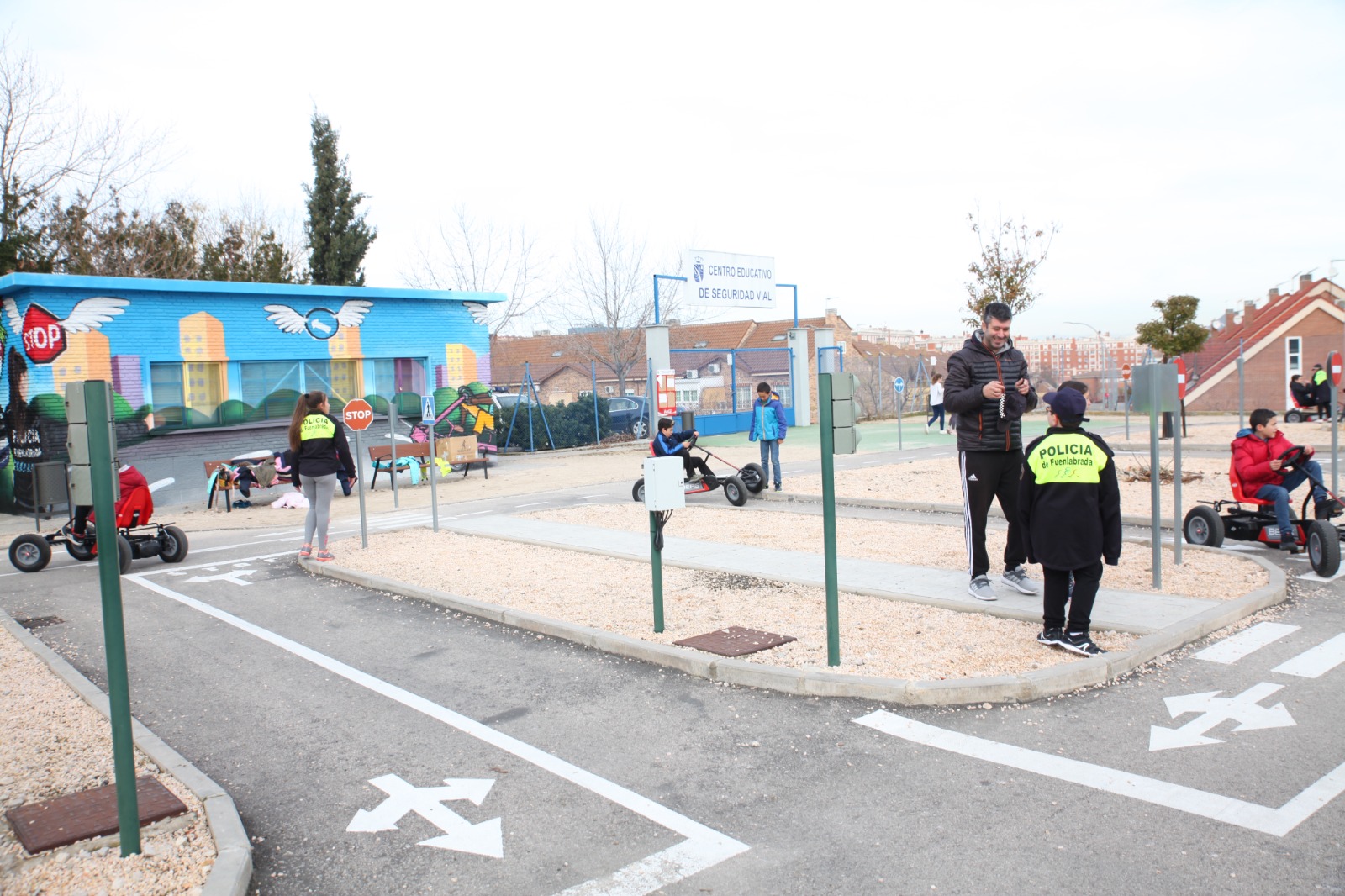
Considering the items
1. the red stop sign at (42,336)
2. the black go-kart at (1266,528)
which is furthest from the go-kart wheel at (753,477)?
the red stop sign at (42,336)

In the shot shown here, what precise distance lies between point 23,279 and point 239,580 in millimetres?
10096

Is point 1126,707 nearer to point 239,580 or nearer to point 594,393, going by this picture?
point 239,580

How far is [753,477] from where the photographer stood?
14.8 meters

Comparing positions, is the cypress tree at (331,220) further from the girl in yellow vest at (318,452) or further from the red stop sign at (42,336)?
the girl in yellow vest at (318,452)

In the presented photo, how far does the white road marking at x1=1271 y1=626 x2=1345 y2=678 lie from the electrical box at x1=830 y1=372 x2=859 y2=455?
2.78 metres

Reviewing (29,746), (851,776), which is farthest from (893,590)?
(29,746)

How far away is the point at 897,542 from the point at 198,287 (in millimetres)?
14790

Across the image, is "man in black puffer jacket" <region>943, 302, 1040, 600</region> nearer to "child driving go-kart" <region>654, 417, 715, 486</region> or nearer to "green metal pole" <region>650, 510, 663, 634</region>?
"green metal pole" <region>650, 510, 663, 634</region>

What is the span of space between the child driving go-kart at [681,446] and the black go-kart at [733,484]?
0.05 metres

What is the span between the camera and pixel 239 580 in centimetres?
1018

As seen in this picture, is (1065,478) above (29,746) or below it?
above

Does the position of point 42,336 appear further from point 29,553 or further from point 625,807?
point 625,807

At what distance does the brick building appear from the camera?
42406 mm

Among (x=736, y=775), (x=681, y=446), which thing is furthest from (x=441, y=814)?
(x=681, y=446)
